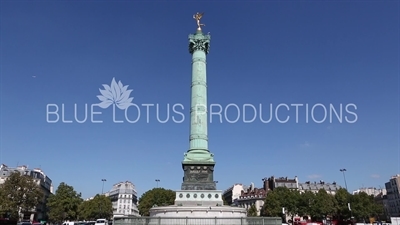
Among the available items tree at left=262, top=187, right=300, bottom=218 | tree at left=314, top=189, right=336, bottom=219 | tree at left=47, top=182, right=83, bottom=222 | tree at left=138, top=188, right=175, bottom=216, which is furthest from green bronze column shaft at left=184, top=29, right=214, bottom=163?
tree at left=47, top=182, right=83, bottom=222

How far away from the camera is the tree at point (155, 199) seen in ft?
243

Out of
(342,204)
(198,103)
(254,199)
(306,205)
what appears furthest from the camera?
(254,199)

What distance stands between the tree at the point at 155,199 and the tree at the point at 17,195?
23750 mm

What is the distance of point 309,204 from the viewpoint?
6681 centimetres

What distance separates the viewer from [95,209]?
79.7 m

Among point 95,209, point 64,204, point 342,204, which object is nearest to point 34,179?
point 64,204

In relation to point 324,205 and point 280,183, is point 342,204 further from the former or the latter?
point 280,183

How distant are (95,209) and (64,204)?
11.2m

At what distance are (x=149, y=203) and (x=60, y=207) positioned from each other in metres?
18.8

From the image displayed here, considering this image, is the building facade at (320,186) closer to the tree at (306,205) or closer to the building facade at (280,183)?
the building facade at (280,183)

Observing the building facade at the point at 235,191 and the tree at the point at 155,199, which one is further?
the building facade at the point at 235,191

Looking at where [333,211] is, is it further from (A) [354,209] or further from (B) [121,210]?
(B) [121,210]

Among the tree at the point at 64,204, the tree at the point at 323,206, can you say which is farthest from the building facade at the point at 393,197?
the tree at the point at 64,204

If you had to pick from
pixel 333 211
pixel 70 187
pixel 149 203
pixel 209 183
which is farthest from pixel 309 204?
pixel 70 187
